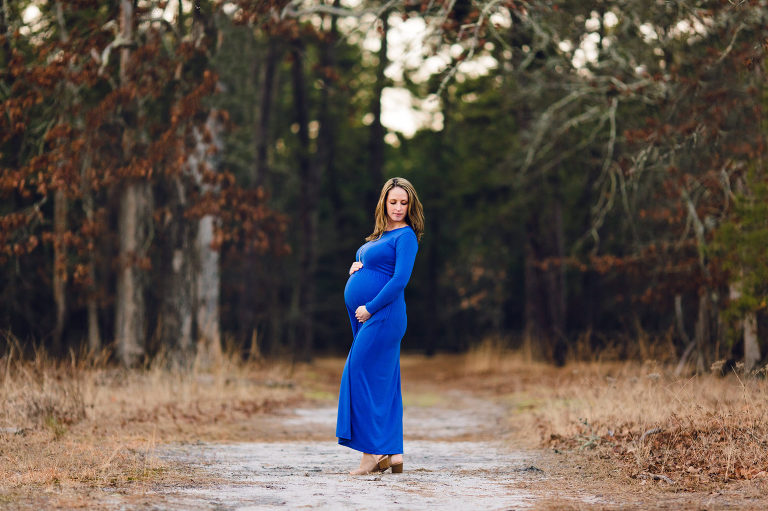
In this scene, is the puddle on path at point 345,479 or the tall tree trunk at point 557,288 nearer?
the puddle on path at point 345,479

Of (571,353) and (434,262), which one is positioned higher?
(434,262)

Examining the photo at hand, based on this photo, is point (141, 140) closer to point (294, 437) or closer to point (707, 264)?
point (294, 437)

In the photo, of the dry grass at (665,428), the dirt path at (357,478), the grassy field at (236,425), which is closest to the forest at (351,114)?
the grassy field at (236,425)

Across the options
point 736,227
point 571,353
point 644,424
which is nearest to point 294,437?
point 644,424

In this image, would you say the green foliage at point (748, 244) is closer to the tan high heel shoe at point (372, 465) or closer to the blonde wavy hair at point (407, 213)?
the blonde wavy hair at point (407, 213)

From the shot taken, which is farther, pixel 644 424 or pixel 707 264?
pixel 707 264

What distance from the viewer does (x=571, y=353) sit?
74.6ft

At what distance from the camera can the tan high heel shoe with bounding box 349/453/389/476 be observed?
7.71 metres

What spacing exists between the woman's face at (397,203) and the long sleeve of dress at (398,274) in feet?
0.62

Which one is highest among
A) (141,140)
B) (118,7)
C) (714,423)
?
(118,7)

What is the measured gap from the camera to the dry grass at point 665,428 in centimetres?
747

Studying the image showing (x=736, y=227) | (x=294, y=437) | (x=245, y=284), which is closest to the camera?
(x=294, y=437)

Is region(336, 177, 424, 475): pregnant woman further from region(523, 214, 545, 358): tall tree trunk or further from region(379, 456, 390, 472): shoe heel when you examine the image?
region(523, 214, 545, 358): tall tree trunk

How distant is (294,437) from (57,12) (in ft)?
30.1
